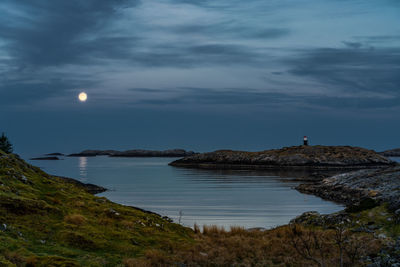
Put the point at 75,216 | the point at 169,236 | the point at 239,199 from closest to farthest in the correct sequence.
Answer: the point at 75,216 → the point at 169,236 → the point at 239,199

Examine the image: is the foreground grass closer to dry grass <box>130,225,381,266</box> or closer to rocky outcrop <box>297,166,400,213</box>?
→ dry grass <box>130,225,381,266</box>

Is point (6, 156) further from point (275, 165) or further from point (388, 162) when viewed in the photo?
point (388, 162)

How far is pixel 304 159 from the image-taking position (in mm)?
166000

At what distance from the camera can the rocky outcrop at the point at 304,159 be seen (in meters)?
160

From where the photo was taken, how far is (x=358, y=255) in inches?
706

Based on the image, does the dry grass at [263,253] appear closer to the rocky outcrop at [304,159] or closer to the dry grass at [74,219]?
the dry grass at [74,219]

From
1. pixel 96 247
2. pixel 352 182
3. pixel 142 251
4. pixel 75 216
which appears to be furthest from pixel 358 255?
pixel 352 182

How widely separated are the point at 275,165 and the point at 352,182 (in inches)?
4414

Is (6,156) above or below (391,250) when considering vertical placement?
above

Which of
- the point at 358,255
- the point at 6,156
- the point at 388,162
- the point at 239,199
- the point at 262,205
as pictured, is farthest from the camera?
the point at 388,162

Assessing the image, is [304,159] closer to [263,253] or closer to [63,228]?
[263,253]

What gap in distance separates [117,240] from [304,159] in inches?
6077

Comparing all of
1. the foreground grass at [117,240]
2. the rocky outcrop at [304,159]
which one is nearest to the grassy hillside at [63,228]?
the foreground grass at [117,240]

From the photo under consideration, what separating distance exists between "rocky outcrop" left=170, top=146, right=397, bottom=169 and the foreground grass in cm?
13902
